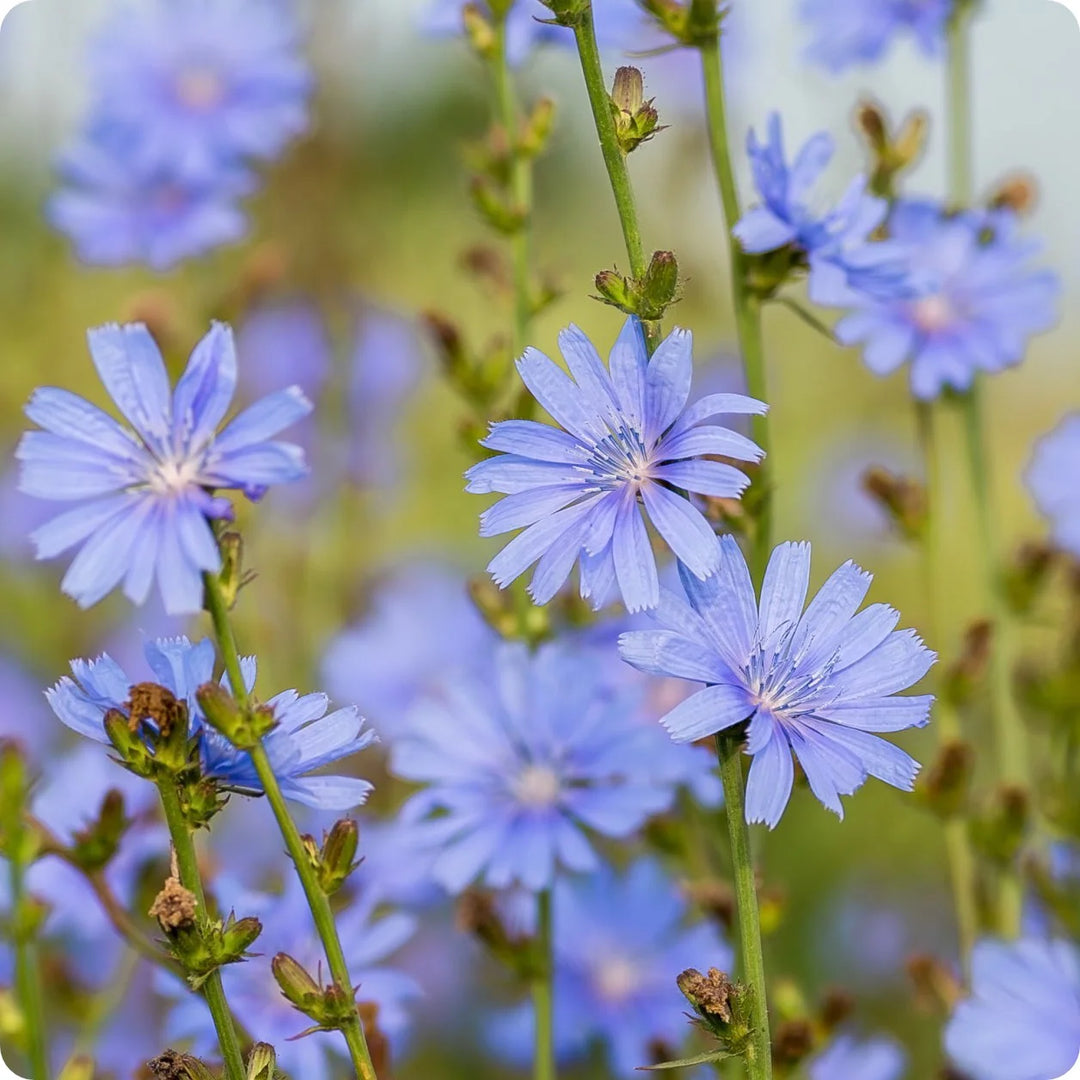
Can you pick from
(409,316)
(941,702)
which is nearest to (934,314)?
(941,702)

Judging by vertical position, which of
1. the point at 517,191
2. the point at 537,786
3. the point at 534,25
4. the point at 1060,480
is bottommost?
the point at 537,786

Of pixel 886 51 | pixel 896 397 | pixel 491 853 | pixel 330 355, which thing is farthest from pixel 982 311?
pixel 896 397

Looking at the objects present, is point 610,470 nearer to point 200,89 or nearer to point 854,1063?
point 854,1063

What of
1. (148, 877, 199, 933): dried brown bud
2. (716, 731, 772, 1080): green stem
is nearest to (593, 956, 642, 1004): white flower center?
(716, 731, 772, 1080): green stem

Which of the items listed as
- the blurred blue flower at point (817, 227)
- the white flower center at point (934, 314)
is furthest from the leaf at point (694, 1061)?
the white flower center at point (934, 314)

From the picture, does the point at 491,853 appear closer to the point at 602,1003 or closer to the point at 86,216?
the point at 602,1003

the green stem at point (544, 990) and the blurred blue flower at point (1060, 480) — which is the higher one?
the blurred blue flower at point (1060, 480)

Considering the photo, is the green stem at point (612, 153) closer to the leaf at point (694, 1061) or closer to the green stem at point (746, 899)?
the green stem at point (746, 899)

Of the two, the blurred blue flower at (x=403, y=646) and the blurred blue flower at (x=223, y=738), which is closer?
the blurred blue flower at (x=223, y=738)
